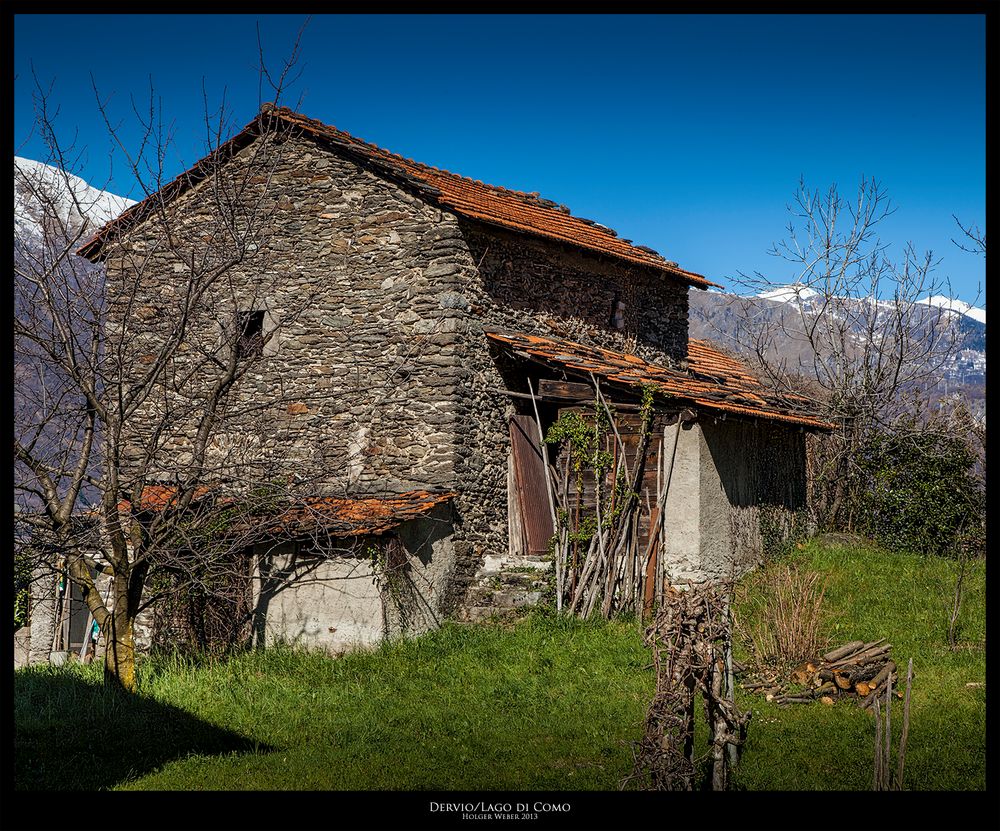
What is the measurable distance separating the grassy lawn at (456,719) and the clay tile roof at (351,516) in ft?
4.48

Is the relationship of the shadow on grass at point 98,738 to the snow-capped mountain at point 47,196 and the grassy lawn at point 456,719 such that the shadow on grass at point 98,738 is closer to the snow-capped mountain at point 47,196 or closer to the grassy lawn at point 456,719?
the grassy lawn at point 456,719

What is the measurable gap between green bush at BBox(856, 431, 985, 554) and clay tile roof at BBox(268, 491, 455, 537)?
8.75 meters

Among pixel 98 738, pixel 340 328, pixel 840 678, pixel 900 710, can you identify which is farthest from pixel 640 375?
pixel 98 738

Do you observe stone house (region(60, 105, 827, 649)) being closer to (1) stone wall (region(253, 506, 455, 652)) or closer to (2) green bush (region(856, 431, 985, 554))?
(1) stone wall (region(253, 506, 455, 652))

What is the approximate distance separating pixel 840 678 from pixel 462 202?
7.23 m

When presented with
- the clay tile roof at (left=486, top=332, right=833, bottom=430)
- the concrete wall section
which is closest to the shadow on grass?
the concrete wall section

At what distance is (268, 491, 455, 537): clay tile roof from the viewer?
1045 cm

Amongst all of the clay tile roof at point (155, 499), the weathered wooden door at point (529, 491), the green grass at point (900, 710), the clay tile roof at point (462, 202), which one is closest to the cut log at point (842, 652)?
the green grass at point (900, 710)

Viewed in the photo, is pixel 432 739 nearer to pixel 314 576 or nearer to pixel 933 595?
pixel 314 576

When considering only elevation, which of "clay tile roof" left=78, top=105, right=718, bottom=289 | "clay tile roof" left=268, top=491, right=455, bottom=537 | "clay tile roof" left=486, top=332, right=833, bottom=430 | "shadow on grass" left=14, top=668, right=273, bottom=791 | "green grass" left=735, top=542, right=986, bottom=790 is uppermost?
"clay tile roof" left=78, top=105, right=718, bottom=289

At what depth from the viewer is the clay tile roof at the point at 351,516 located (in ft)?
34.3

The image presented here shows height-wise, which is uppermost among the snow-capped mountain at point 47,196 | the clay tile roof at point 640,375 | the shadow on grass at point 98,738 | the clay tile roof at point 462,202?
the clay tile roof at point 462,202
